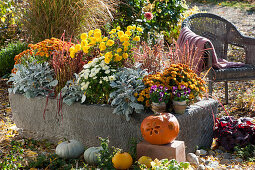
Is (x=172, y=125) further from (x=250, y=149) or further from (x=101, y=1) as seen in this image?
(x=101, y=1)

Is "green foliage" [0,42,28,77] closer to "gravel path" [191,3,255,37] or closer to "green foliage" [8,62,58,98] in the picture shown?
"green foliage" [8,62,58,98]

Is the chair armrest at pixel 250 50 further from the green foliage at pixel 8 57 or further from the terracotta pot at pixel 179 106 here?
the green foliage at pixel 8 57

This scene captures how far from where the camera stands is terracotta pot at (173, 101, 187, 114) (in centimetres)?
264

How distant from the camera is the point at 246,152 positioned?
2.70m

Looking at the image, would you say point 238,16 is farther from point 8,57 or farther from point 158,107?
point 158,107

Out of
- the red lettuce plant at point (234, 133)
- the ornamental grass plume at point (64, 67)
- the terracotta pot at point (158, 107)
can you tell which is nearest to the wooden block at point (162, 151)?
the terracotta pot at point (158, 107)

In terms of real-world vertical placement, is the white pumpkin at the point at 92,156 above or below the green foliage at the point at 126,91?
below

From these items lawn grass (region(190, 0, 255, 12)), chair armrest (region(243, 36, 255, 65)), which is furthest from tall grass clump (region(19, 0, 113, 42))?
lawn grass (region(190, 0, 255, 12))

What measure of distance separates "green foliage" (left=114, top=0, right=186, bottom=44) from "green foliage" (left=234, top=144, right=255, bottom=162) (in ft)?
10.4

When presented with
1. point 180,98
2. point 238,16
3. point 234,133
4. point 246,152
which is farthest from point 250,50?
point 238,16

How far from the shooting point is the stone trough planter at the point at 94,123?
276cm

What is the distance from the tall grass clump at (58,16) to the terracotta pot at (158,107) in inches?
88.4

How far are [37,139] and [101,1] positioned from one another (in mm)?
2187

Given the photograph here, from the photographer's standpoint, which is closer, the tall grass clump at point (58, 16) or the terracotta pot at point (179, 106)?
the terracotta pot at point (179, 106)
